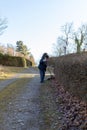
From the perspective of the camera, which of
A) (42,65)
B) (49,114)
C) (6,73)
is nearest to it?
(49,114)

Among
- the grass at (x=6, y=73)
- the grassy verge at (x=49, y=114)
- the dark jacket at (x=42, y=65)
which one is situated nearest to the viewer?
the grassy verge at (x=49, y=114)

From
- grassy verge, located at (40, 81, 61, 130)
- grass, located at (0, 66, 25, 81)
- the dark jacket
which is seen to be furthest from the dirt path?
grass, located at (0, 66, 25, 81)

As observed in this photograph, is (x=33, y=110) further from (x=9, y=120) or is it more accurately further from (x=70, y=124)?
(x=70, y=124)

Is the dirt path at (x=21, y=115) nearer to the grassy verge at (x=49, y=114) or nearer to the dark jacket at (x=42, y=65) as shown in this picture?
the grassy verge at (x=49, y=114)

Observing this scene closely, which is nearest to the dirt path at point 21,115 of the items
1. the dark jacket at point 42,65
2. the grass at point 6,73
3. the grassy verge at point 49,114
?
the grassy verge at point 49,114

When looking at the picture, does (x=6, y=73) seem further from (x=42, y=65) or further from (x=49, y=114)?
(x=49, y=114)

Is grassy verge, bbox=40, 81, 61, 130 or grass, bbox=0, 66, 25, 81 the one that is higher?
grass, bbox=0, 66, 25, 81

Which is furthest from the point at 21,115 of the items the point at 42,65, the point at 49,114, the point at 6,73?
the point at 6,73

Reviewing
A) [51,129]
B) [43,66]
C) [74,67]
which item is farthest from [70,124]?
[43,66]

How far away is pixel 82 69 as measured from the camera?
7.66 metres

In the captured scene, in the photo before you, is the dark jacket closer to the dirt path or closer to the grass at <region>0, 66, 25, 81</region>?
the grass at <region>0, 66, 25, 81</region>

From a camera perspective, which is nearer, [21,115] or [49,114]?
[21,115]

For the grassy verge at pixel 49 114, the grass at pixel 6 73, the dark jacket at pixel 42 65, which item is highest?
the dark jacket at pixel 42 65

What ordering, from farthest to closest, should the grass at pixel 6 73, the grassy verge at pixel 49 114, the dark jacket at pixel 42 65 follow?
the grass at pixel 6 73
the dark jacket at pixel 42 65
the grassy verge at pixel 49 114
